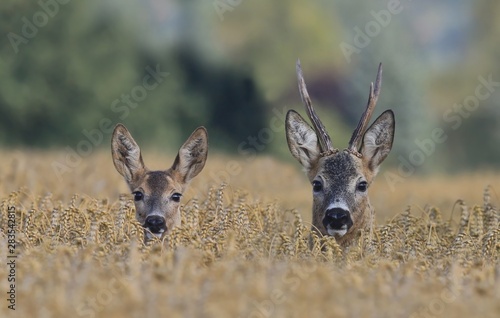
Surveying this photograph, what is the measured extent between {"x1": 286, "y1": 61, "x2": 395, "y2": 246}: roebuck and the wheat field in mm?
241

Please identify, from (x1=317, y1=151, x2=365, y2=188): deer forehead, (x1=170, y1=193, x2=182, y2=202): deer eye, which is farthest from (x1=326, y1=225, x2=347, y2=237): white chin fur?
(x1=170, y1=193, x2=182, y2=202): deer eye

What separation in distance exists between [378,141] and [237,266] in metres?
4.02

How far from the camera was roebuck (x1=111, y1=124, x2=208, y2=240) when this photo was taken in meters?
10.6

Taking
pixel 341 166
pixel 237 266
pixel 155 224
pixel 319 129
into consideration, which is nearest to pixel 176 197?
pixel 155 224

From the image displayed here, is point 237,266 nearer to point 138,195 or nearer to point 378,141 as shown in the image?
point 138,195

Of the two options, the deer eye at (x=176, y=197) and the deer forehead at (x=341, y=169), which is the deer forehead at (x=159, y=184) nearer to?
the deer eye at (x=176, y=197)

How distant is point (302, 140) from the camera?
11117 millimetres

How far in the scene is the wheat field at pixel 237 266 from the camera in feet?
20.7

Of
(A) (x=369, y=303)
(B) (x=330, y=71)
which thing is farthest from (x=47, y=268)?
(B) (x=330, y=71)

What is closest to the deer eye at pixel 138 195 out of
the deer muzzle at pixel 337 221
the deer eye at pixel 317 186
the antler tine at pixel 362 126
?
the deer eye at pixel 317 186

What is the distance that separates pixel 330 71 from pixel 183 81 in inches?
731

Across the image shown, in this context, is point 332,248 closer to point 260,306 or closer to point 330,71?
point 260,306

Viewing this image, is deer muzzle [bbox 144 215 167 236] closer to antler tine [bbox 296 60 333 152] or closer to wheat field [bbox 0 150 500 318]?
wheat field [bbox 0 150 500 318]

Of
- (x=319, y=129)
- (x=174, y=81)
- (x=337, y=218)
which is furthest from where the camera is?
(x=174, y=81)
